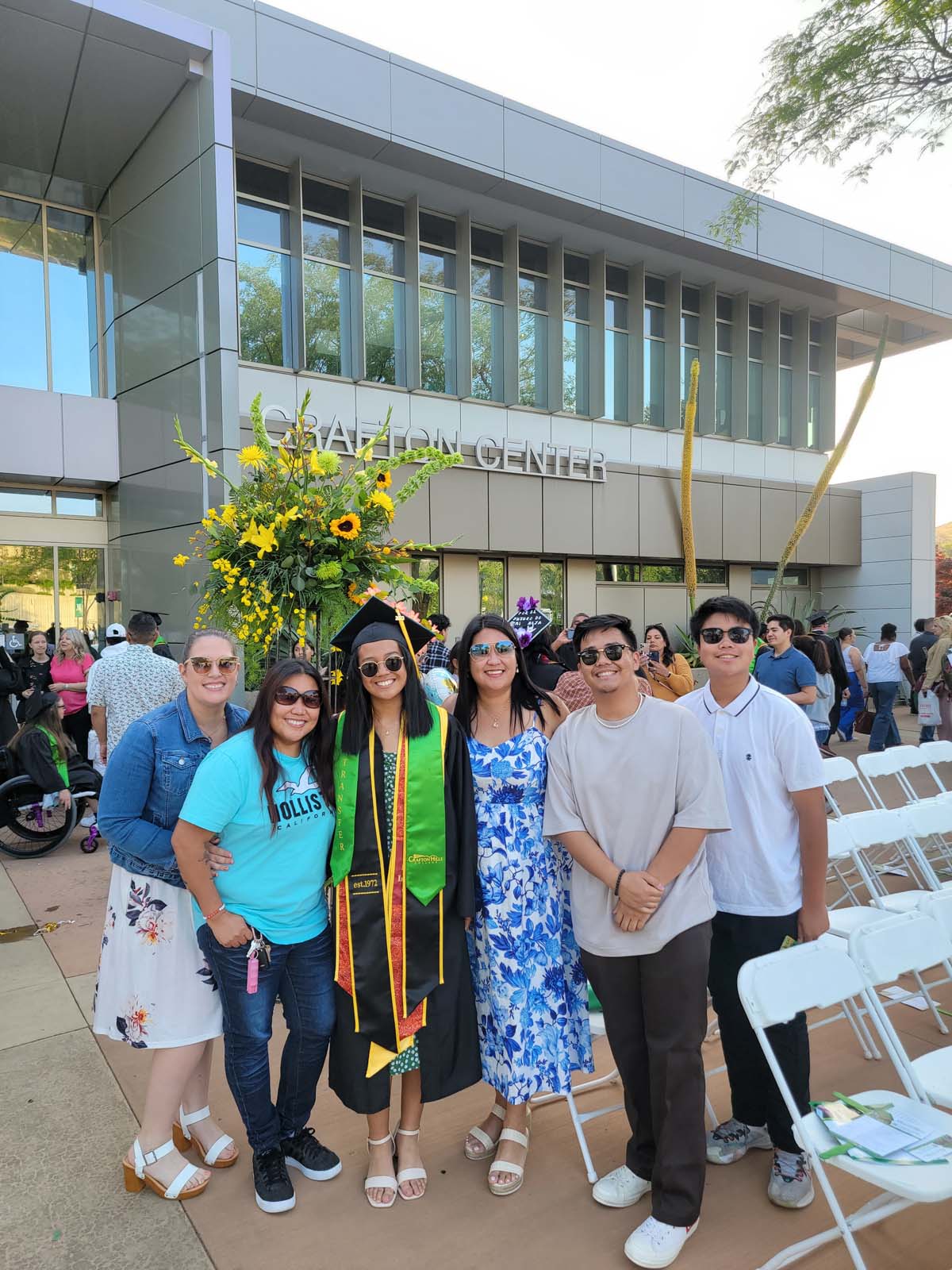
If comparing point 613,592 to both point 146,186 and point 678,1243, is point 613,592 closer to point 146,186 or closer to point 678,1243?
point 146,186

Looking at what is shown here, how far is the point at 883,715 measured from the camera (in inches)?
424

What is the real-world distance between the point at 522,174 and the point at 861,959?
12.6 metres

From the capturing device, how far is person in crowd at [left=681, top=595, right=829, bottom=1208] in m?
2.62

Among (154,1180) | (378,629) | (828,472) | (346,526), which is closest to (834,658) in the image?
(828,472)

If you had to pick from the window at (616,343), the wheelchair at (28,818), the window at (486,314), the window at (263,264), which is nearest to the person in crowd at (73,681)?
the wheelchair at (28,818)

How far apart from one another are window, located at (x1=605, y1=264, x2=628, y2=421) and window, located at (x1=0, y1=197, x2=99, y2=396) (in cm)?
853

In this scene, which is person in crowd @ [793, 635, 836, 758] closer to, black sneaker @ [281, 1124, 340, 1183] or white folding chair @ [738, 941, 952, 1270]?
white folding chair @ [738, 941, 952, 1270]

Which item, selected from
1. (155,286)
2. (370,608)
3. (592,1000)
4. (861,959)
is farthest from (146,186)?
(861,959)

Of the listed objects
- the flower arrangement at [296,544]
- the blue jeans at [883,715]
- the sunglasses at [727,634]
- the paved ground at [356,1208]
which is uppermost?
the flower arrangement at [296,544]

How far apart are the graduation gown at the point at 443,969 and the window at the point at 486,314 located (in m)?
11.8

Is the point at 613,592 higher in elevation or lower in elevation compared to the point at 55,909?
higher

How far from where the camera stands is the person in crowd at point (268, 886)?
8.25ft

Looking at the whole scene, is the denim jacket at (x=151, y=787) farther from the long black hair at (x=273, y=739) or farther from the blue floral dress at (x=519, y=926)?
the blue floral dress at (x=519, y=926)

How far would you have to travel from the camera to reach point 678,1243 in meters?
2.36
